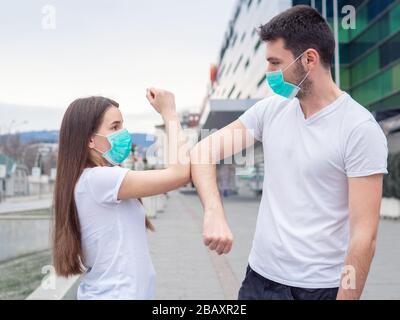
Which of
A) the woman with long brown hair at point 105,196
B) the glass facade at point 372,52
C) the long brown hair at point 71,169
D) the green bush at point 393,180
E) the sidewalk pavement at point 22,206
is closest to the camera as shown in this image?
the woman with long brown hair at point 105,196

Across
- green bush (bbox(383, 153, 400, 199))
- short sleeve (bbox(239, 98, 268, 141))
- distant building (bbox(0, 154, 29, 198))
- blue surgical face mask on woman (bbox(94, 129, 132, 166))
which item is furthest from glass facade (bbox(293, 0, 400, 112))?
distant building (bbox(0, 154, 29, 198))

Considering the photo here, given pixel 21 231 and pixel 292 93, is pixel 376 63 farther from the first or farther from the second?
pixel 292 93

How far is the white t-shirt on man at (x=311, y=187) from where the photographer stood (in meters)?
1.75

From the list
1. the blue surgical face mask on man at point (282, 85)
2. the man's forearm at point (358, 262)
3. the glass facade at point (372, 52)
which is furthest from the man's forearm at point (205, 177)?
the glass facade at point (372, 52)

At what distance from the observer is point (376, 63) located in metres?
24.8

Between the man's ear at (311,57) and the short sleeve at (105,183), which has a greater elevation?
the man's ear at (311,57)

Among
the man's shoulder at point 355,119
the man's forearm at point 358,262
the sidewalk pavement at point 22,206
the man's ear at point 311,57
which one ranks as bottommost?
the sidewalk pavement at point 22,206

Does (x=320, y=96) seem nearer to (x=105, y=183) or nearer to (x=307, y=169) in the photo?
(x=307, y=169)

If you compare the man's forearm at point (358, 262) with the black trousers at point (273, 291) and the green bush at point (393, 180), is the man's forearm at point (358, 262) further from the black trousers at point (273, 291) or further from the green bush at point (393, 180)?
the green bush at point (393, 180)

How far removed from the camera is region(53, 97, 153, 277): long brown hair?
81.9 inches

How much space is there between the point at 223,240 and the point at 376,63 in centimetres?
2508

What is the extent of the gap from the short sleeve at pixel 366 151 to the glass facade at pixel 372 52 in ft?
64.4

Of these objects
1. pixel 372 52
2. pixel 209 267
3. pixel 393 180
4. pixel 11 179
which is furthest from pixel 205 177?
pixel 11 179
